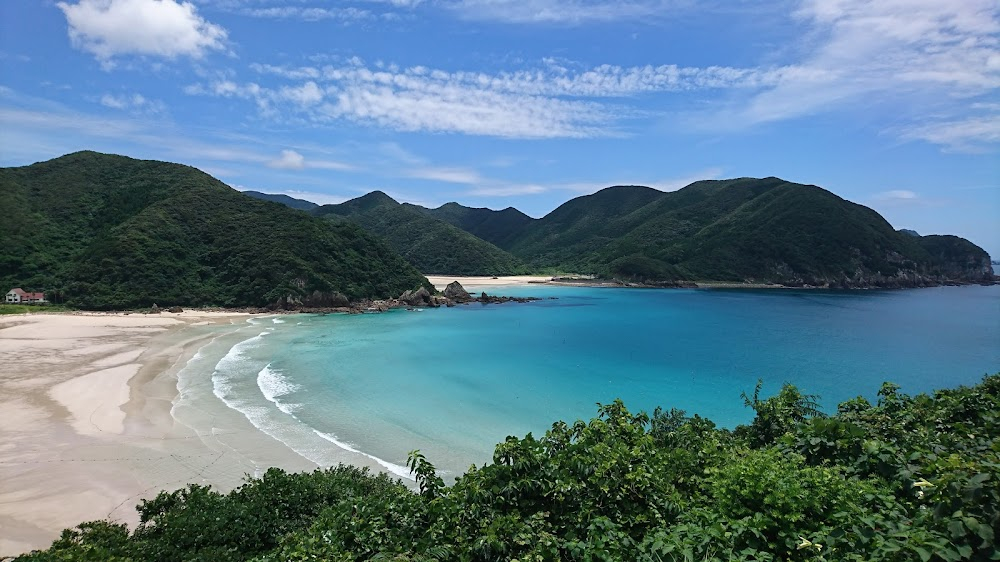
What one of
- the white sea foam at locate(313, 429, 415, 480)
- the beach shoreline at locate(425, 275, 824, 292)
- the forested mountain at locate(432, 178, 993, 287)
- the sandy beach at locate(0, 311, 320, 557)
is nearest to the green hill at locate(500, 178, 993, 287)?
the forested mountain at locate(432, 178, 993, 287)

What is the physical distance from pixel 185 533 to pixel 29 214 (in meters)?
81.2

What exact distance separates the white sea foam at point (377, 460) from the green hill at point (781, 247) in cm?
11209

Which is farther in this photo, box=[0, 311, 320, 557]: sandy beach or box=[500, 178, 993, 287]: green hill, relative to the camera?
box=[500, 178, 993, 287]: green hill

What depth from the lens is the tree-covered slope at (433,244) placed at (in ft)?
454

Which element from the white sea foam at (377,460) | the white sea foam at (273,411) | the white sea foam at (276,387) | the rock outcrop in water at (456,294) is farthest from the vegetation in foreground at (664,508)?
the rock outcrop in water at (456,294)

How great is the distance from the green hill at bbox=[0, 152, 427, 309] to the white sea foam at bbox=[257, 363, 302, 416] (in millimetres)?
34762

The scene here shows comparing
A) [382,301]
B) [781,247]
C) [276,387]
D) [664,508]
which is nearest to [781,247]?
[781,247]

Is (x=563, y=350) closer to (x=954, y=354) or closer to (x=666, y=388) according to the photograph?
(x=666, y=388)

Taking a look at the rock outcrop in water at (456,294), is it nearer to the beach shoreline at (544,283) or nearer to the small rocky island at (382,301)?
the small rocky island at (382,301)


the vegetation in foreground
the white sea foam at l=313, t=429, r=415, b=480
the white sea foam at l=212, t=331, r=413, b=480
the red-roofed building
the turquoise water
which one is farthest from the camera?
the red-roofed building

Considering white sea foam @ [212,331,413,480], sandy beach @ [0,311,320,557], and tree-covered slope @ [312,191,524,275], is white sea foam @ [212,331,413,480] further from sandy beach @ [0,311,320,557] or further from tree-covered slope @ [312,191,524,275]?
tree-covered slope @ [312,191,524,275]

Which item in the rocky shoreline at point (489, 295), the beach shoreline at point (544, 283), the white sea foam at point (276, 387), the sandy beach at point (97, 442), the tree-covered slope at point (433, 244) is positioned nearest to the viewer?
the sandy beach at point (97, 442)

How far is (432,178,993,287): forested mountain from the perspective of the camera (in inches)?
4616

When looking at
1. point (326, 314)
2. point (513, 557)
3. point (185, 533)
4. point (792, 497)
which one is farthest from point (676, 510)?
point (326, 314)
